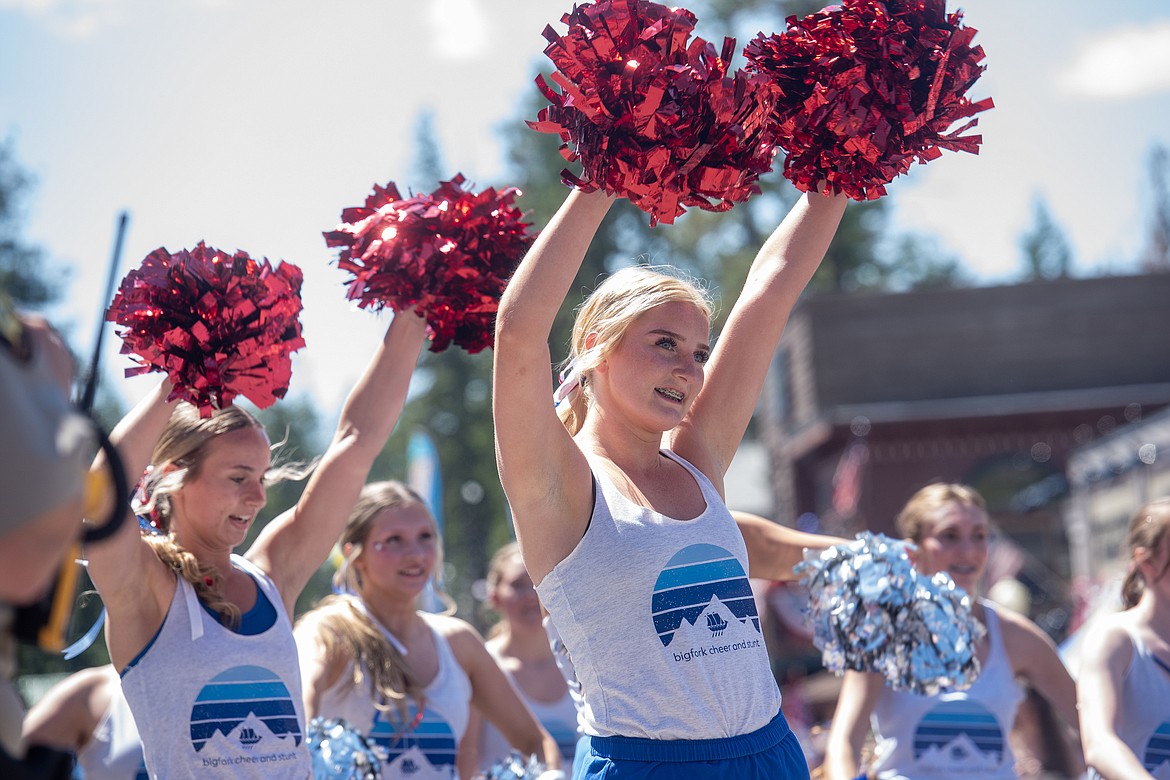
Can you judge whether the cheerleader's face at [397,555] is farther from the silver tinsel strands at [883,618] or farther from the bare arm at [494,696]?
the silver tinsel strands at [883,618]

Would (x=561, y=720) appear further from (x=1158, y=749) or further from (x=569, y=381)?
(x=569, y=381)

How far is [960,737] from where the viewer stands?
15.1ft

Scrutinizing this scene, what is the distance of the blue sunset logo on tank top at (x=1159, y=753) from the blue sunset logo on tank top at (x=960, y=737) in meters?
0.63

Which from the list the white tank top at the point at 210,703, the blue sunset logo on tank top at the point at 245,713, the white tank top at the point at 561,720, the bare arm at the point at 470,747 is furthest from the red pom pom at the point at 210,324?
the white tank top at the point at 561,720

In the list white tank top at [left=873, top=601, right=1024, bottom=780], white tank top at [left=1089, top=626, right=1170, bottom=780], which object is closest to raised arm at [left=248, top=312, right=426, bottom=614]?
white tank top at [left=873, top=601, right=1024, bottom=780]

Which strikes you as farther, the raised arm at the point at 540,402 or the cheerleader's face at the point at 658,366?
the cheerleader's face at the point at 658,366

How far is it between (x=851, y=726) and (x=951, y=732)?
41 cm

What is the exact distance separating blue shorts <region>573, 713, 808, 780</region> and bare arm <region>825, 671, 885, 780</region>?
2.05 m

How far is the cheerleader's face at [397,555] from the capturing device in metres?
4.67

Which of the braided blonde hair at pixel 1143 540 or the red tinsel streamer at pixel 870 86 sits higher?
the red tinsel streamer at pixel 870 86

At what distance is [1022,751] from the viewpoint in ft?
26.7

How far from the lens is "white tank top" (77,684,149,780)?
3996mm

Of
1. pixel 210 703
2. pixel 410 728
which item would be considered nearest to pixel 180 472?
pixel 210 703

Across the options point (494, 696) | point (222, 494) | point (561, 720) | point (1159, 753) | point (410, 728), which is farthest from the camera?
point (561, 720)
